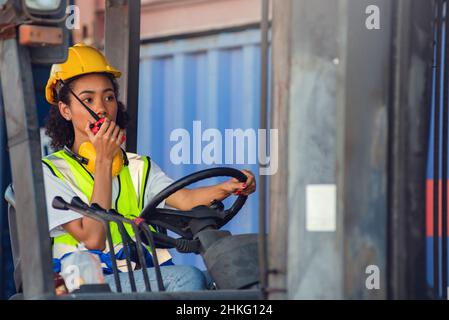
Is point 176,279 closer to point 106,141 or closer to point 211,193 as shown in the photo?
point 106,141

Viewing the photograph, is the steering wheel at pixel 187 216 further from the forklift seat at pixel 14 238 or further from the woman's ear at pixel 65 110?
the woman's ear at pixel 65 110

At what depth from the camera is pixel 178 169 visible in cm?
959

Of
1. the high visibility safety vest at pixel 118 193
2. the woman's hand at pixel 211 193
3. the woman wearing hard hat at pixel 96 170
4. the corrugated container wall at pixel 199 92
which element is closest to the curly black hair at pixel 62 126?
the woman wearing hard hat at pixel 96 170

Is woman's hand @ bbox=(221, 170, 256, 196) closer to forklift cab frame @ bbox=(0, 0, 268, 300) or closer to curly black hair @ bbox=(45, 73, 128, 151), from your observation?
curly black hair @ bbox=(45, 73, 128, 151)

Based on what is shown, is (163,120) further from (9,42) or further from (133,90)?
(9,42)

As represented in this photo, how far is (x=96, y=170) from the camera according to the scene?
3668 millimetres

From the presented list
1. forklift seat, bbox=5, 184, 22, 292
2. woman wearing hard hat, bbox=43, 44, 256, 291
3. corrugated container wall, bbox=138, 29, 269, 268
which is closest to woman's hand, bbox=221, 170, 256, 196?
woman wearing hard hat, bbox=43, 44, 256, 291

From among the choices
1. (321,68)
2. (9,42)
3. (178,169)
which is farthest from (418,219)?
(178,169)

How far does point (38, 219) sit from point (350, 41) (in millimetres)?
933

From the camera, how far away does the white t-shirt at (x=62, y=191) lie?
3506mm

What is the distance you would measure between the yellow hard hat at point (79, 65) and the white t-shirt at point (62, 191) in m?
0.40

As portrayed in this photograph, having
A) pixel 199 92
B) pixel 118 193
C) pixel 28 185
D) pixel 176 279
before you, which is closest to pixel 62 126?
pixel 118 193

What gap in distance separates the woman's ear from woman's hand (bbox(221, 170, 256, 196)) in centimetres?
67

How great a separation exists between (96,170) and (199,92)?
588cm
